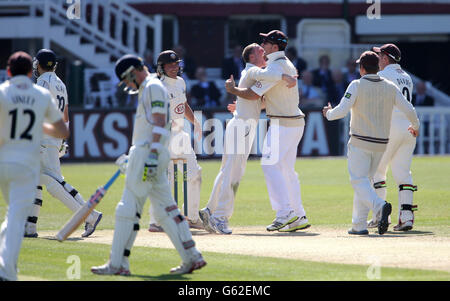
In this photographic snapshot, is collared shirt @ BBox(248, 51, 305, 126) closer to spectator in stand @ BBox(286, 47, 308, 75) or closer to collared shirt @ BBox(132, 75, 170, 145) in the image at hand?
collared shirt @ BBox(132, 75, 170, 145)

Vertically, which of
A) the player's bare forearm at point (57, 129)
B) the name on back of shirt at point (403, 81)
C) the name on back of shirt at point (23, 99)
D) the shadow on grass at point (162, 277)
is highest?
the name on back of shirt at point (403, 81)

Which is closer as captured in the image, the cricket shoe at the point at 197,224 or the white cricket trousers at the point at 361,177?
the white cricket trousers at the point at 361,177

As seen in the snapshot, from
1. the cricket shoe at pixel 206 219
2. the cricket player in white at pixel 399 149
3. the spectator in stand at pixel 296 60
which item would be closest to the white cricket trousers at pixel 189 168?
the cricket shoe at pixel 206 219

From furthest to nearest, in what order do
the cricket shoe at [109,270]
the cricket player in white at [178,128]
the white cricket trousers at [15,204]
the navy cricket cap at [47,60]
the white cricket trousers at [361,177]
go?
the cricket player in white at [178,128], the navy cricket cap at [47,60], the white cricket trousers at [361,177], the cricket shoe at [109,270], the white cricket trousers at [15,204]

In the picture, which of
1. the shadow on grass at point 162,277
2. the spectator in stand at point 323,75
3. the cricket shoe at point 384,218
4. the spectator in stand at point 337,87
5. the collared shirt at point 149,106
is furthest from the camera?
the spectator in stand at point 323,75

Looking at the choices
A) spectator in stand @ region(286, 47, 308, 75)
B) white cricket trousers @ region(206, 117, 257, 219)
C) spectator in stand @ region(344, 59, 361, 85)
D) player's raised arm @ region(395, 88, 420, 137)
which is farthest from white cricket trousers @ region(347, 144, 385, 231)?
spectator in stand @ region(286, 47, 308, 75)

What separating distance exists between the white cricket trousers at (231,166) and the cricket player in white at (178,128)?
388 mm

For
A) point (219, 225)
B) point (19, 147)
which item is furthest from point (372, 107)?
point (19, 147)

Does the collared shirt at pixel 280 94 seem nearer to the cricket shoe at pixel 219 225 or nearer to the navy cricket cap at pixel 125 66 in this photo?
the cricket shoe at pixel 219 225

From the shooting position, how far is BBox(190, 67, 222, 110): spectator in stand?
28.9 meters

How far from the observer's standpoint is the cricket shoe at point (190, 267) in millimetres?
9422

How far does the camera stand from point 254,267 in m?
9.82

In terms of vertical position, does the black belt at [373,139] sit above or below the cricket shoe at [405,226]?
above

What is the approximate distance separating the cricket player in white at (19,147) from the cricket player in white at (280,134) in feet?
14.2
